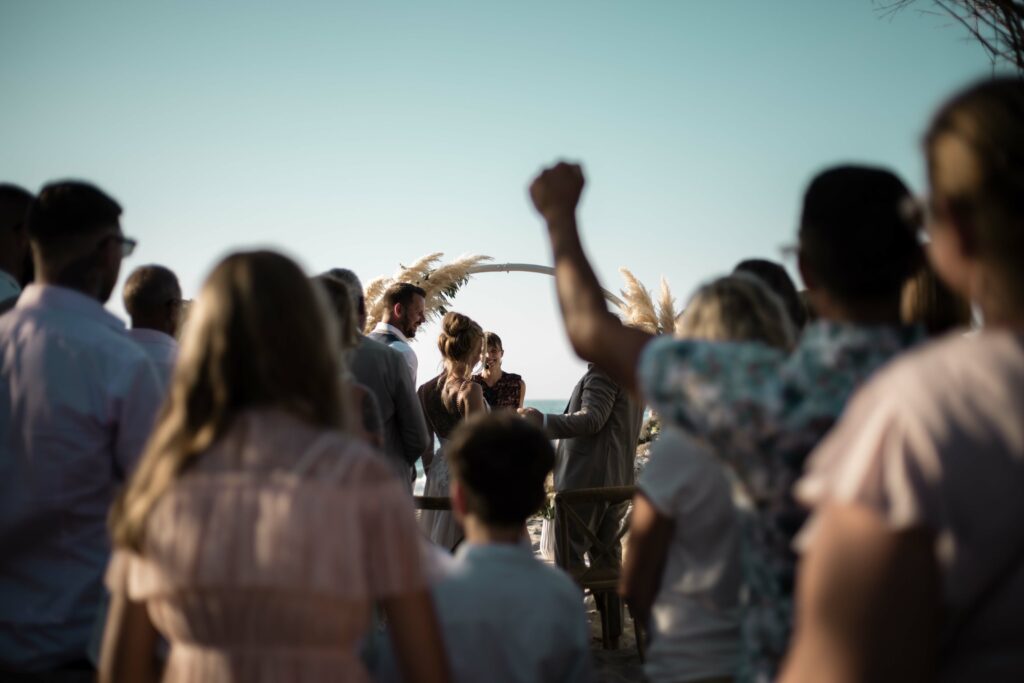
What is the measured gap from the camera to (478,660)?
7.57 ft

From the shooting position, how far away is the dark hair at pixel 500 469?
2.42 metres

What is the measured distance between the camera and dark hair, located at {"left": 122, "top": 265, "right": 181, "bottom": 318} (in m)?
3.61

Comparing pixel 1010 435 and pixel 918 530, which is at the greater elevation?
pixel 1010 435

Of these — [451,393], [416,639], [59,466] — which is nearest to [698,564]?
[416,639]

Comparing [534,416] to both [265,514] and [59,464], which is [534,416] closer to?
[59,464]

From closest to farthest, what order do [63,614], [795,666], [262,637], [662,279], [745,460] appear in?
1. [795,666]
2. [745,460]
3. [262,637]
4. [63,614]
5. [662,279]

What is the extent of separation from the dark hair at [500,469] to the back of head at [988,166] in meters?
1.49

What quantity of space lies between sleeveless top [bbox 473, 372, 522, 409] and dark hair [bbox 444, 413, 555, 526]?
187 inches

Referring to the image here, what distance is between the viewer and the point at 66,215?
2.80 metres

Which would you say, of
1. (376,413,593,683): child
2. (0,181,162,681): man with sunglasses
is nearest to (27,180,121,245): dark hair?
(0,181,162,681): man with sunglasses

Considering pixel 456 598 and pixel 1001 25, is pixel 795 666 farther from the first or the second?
pixel 1001 25

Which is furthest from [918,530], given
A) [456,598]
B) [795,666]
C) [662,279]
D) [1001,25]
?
[662,279]

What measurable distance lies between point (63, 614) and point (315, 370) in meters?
1.45

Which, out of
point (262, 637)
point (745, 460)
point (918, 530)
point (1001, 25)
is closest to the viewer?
point (918, 530)
